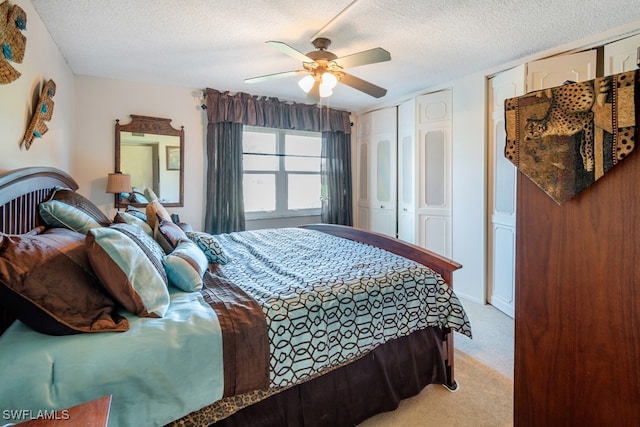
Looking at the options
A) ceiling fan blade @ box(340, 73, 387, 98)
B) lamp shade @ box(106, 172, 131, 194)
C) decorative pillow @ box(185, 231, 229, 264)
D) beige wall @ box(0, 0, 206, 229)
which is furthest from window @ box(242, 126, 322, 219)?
decorative pillow @ box(185, 231, 229, 264)

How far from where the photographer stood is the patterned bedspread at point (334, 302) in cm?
144

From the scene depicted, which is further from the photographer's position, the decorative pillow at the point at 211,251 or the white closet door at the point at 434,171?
the white closet door at the point at 434,171

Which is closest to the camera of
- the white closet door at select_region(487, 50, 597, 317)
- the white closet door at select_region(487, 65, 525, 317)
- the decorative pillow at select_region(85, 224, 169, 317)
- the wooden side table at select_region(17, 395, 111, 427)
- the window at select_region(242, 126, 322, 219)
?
the wooden side table at select_region(17, 395, 111, 427)

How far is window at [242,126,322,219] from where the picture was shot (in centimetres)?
440

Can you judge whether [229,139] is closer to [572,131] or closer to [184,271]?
[184,271]

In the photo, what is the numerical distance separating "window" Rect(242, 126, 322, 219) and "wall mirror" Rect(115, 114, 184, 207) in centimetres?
85

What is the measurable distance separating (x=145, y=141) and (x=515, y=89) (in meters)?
3.88

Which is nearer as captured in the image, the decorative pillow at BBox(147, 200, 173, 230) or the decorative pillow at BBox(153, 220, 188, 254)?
the decorative pillow at BBox(153, 220, 188, 254)

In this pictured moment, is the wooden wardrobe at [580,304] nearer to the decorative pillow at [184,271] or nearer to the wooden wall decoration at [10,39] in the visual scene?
the decorative pillow at [184,271]

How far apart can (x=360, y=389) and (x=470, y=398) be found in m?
0.75

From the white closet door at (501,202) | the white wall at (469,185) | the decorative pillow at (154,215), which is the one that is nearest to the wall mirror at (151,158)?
the decorative pillow at (154,215)

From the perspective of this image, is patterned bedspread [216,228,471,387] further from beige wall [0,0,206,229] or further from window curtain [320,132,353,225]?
window curtain [320,132,353,225]

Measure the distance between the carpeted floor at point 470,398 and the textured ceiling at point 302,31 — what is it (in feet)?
7.96

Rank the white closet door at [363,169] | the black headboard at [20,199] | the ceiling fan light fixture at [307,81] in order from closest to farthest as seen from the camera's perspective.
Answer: the black headboard at [20,199] → the ceiling fan light fixture at [307,81] → the white closet door at [363,169]
